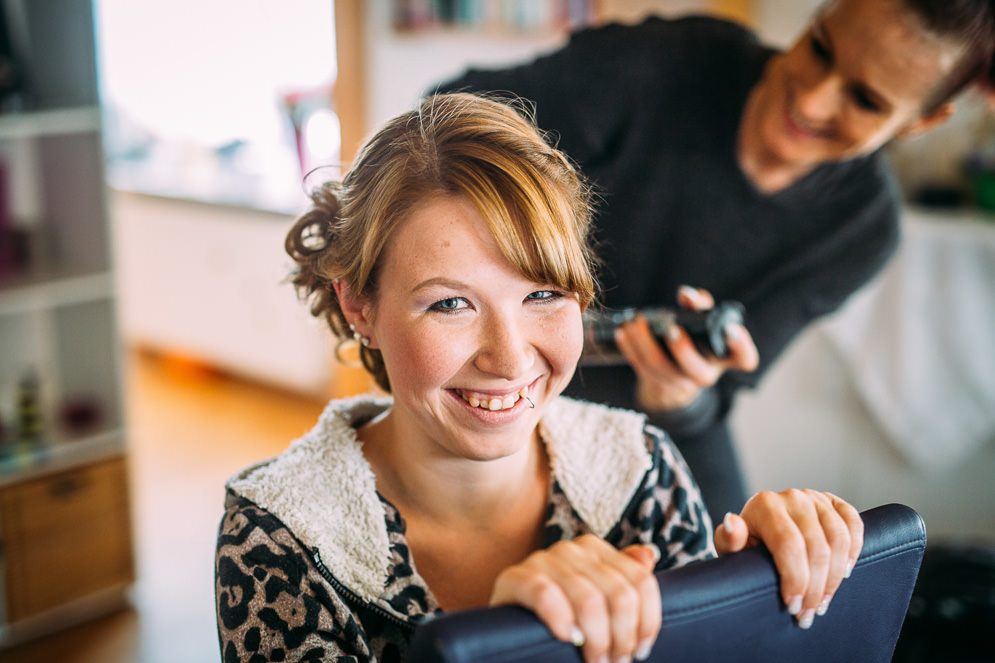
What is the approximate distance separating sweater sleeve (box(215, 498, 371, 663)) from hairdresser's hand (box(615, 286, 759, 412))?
0.47m

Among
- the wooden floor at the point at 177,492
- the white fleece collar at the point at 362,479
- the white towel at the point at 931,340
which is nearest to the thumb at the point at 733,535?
the white fleece collar at the point at 362,479

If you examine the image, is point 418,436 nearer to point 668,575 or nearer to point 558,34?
point 668,575

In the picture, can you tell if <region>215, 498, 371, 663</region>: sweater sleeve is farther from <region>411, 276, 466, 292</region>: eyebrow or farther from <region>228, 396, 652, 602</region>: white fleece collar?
<region>411, 276, 466, 292</region>: eyebrow

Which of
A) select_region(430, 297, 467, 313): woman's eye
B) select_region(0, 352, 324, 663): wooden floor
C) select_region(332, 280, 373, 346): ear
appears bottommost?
select_region(0, 352, 324, 663): wooden floor

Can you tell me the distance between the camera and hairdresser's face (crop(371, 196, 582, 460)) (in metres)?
0.78

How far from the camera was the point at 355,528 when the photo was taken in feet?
2.89

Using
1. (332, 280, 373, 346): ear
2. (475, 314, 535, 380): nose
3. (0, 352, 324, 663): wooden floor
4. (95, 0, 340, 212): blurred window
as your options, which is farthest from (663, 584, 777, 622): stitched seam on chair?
(95, 0, 340, 212): blurred window

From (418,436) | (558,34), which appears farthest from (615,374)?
(558,34)

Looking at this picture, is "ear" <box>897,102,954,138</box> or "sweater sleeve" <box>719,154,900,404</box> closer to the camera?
"ear" <box>897,102,954,138</box>

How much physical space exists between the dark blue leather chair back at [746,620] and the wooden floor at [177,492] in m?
0.80

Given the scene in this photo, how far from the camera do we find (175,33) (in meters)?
3.93

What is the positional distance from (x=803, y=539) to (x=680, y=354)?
0.45 meters

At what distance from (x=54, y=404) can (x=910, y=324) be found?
2144 millimetres

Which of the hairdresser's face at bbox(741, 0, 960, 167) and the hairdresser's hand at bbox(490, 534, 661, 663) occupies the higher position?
the hairdresser's face at bbox(741, 0, 960, 167)
